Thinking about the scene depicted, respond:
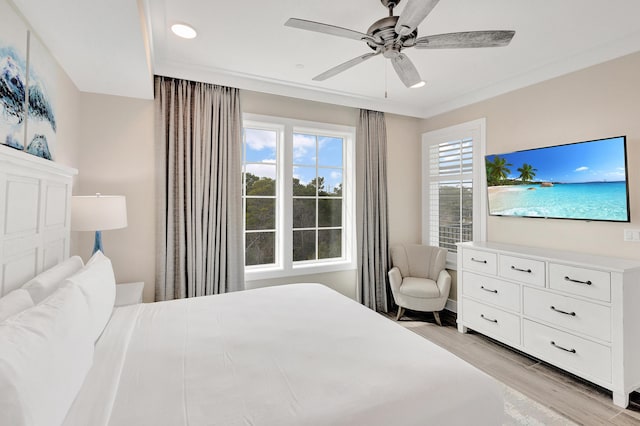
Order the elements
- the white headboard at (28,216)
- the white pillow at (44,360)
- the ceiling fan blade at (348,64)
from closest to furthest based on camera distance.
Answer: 1. the white pillow at (44,360)
2. the white headboard at (28,216)
3. the ceiling fan blade at (348,64)

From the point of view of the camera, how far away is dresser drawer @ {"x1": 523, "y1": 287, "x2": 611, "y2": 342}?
2.24 m

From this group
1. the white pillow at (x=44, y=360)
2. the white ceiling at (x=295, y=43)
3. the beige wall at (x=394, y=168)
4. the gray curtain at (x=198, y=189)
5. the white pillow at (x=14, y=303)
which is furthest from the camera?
the beige wall at (x=394, y=168)

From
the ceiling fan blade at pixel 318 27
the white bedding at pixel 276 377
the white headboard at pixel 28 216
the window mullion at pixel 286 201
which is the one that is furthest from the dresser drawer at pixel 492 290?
the white headboard at pixel 28 216

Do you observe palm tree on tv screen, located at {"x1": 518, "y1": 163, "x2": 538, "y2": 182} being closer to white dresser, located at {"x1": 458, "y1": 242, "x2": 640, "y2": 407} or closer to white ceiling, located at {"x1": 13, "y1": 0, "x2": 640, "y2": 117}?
white dresser, located at {"x1": 458, "y1": 242, "x2": 640, "y2": 407}

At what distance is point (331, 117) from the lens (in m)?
3.88

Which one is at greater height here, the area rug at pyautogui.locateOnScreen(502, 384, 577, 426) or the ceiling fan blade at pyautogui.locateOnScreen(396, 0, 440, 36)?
the ceiling fan blade at pyautogui.locateOnScreen(396, 0, 440, 36)

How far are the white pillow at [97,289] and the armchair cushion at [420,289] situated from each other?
9.45ft

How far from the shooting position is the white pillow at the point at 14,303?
113cm

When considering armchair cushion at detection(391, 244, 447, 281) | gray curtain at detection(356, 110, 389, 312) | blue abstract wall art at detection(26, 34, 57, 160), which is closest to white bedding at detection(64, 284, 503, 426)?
blue abstract wall art at detection(26, 34, 57, 160)

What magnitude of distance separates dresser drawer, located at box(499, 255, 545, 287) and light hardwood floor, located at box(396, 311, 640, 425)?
2.35 ft

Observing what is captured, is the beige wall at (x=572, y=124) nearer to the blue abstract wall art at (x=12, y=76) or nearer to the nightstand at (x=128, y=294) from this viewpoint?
the nightstand at (x=128, y=294)

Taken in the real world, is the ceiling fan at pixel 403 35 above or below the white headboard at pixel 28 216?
above

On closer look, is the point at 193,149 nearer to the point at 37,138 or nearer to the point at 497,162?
the point at 37,138

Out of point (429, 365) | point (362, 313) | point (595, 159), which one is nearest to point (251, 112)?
point (362, 313)
